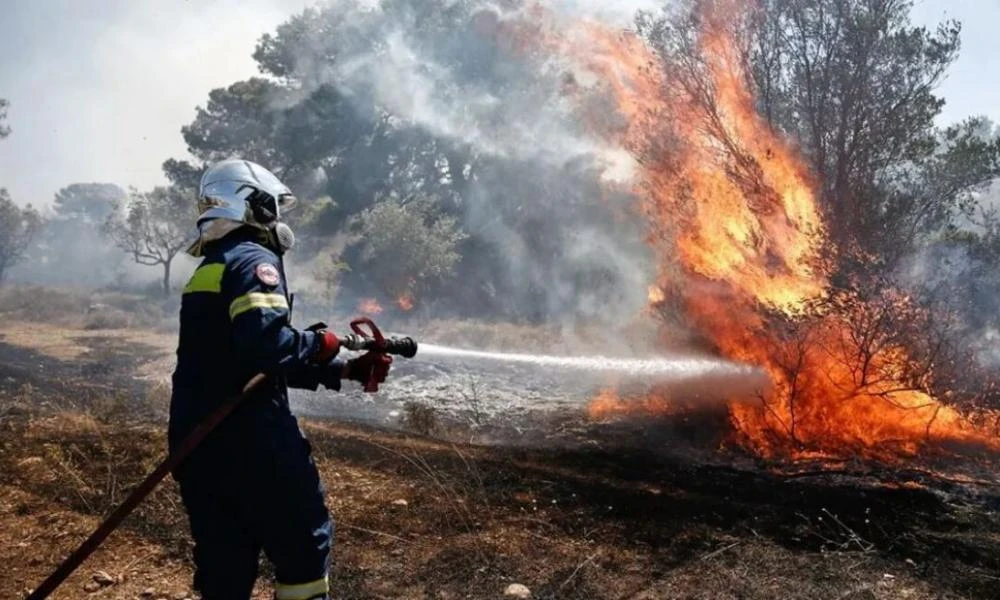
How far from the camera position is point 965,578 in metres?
4.39

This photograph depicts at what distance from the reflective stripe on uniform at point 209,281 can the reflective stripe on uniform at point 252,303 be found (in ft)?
0.57

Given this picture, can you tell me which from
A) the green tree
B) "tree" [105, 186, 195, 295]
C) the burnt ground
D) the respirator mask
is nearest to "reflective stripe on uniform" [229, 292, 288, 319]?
the respirator mask

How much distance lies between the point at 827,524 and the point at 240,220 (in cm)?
502

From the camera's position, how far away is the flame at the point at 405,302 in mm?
27266

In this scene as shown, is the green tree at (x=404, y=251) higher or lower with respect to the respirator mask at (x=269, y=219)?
higher

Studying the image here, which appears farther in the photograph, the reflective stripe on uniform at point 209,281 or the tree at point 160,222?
the tree at point 160,222

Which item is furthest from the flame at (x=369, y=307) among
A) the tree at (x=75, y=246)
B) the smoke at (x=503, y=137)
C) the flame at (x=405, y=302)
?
the tree at (x=75, y=246)

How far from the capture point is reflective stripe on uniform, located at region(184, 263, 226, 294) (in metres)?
3.01

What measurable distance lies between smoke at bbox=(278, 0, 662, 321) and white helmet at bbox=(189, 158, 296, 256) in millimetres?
17626

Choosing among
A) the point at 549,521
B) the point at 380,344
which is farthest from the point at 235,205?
the point at 549,521

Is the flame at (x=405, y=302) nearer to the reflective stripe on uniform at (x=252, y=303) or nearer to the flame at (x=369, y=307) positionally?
the flame at (x=369, y=307)

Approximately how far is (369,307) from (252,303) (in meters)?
24.8

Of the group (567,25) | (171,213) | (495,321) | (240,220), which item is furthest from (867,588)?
(171,213)

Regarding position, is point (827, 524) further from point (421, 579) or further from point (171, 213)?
point (171, 213)
